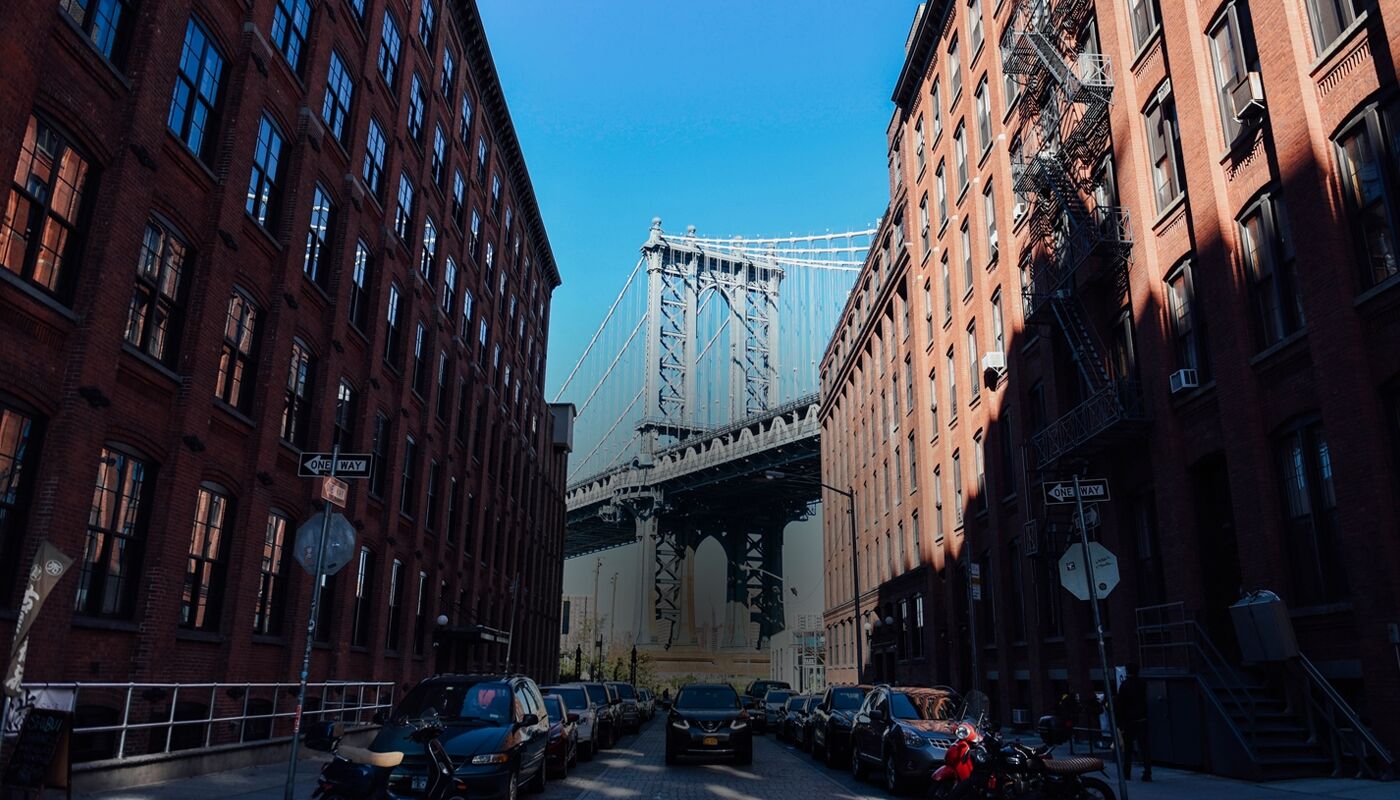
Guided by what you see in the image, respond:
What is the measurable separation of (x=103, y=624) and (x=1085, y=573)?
13706mm

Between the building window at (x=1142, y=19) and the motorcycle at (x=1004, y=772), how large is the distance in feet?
54.5

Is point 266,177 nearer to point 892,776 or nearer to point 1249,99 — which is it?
point 892,776

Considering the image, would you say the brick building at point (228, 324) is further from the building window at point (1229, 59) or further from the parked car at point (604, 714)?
the building window at point (1229, 59)

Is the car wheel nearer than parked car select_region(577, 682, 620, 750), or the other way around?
the car wheel

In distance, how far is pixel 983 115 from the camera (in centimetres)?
3152

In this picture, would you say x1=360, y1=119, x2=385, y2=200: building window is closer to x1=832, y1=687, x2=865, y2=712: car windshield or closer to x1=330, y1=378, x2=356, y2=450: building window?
x1=330, y1=378, x2=356, y2=450: building window

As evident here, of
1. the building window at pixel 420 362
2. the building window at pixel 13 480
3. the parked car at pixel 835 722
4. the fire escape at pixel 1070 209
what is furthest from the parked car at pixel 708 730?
the building window at pixel 420 362

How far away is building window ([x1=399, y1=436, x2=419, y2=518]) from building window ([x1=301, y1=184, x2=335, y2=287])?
300 inches

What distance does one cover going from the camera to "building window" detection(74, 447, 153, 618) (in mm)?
13625

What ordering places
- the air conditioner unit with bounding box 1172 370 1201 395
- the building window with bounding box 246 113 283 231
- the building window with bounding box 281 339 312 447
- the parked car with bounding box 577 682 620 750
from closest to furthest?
the air conditioner unit with bounding box 1172 370 1201 395
the building window with bounding box 246 113 283 231
the building window with bounding box 281 339 312 447
the parked car with bounding box 577 682 620 750

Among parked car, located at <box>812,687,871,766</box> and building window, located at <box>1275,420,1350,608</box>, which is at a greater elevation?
building window, located at <box>1275,420,1350,608</box>

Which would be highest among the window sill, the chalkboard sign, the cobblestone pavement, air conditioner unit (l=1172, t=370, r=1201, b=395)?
air conditioner unit (l=1172, t=370, r=1201, b=395)

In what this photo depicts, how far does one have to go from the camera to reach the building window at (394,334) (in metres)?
27.2

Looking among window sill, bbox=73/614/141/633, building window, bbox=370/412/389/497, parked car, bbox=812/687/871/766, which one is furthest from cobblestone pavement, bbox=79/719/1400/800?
building window, bbox=370/412/389/497
